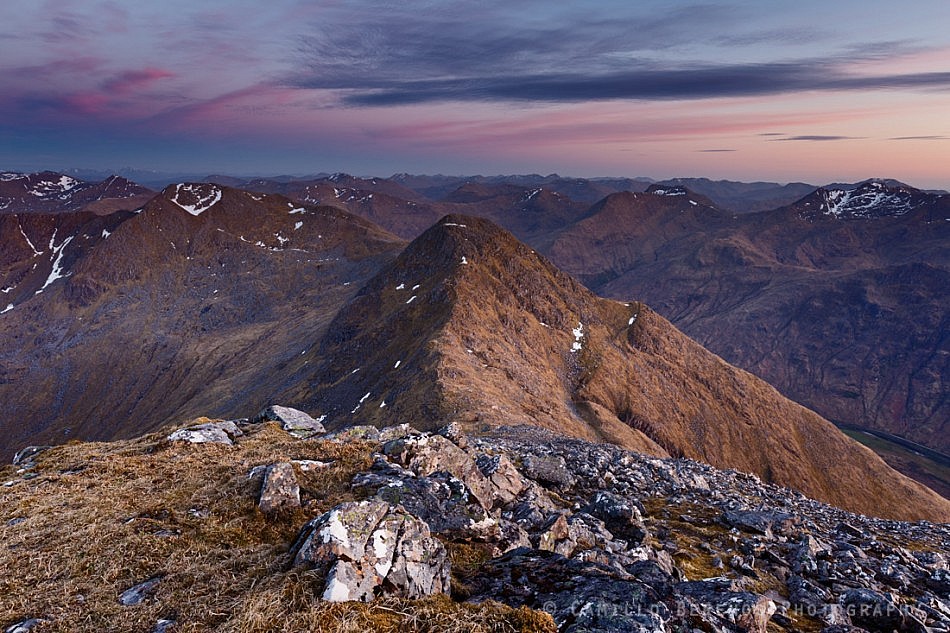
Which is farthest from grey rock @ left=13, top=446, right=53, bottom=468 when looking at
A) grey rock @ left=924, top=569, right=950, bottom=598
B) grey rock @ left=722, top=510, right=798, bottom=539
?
grey rock @ left=924, top=569, right=950, bottom=598

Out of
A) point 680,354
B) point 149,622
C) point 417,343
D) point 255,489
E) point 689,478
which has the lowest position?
point 680,354

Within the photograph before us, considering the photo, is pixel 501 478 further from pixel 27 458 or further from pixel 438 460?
pixel 27 458

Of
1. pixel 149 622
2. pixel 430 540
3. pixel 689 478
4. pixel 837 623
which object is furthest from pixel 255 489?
pixel 689 478

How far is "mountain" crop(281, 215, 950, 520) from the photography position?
110 meters

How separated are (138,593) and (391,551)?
20.7 ft

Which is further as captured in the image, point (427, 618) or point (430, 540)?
point (430, 540)

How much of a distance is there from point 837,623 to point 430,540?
612 inches

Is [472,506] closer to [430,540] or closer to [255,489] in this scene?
[430,540]

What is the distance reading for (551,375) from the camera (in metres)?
139

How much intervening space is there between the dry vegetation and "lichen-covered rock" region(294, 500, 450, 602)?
2.02ft

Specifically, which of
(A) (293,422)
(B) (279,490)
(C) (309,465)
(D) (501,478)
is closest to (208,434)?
(A) (293,422)

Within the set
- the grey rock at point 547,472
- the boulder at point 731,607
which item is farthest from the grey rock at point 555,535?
the grey rock at point 547,472

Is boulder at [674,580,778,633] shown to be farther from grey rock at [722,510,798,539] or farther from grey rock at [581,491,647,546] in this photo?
grey rock at [722,510,798,539]

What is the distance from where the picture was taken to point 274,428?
32.9 meters
